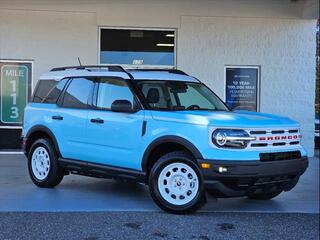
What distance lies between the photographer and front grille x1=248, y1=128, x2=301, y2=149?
6.84 m

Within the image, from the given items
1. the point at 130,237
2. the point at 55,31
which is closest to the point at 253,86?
the point at 55,31

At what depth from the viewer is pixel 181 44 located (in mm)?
13531

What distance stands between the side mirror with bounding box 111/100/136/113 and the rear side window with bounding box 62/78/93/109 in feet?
2.48

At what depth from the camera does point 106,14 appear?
1328 cm

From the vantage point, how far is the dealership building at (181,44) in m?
13.2

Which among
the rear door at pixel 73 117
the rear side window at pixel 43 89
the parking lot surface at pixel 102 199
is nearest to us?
the parking lot surface at pixel 102 199

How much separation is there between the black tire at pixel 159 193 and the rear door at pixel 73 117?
1.40m

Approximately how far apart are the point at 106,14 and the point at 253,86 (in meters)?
3.91

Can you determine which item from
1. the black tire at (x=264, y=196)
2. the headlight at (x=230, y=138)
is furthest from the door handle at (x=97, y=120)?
the black tire at (x=264, y=196)

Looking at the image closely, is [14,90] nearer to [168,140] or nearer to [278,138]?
[168,140]

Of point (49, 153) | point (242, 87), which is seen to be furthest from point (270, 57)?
point (49, 153)

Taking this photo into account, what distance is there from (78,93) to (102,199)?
1.63 m

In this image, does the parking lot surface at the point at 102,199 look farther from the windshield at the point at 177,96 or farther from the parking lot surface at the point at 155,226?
the windshield at the point at 177,96

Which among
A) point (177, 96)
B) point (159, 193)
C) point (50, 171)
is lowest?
point (159, 193)
